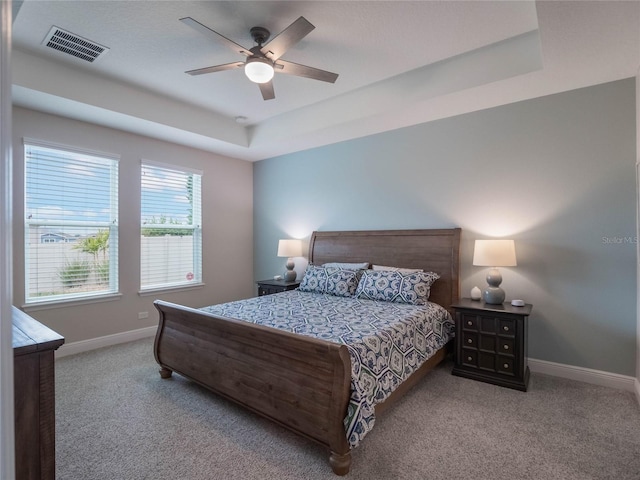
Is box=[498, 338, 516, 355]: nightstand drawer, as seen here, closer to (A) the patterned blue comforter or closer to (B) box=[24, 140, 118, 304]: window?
(A) the patterned blue comforter

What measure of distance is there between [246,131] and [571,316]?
4422mm

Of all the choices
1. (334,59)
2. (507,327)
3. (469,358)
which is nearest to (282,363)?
(469,358)

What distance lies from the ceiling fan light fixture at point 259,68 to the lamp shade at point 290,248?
2.64 metres

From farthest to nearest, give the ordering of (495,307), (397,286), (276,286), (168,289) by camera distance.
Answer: (168,289)
(276,286)
(397,286)
(495,307)

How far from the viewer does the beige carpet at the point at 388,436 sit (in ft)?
6.07

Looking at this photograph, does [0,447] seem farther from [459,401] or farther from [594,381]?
[594,381]

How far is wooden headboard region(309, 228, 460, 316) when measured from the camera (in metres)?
3.56

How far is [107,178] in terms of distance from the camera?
13.0ft

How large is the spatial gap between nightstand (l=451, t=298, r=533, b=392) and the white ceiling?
6.55 ft

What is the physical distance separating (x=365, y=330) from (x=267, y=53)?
2107 millimetres

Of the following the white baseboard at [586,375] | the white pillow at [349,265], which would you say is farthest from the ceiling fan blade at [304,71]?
the white baseboard at [586,375]

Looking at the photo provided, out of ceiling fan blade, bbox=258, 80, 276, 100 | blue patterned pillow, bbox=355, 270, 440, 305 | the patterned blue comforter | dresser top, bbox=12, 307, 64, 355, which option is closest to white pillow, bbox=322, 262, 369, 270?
blue patterned pillow, bbox=355, 270, 440, 305

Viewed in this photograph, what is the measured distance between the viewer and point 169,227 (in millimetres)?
4605

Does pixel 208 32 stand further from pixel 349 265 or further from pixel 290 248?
pixel 290 248
